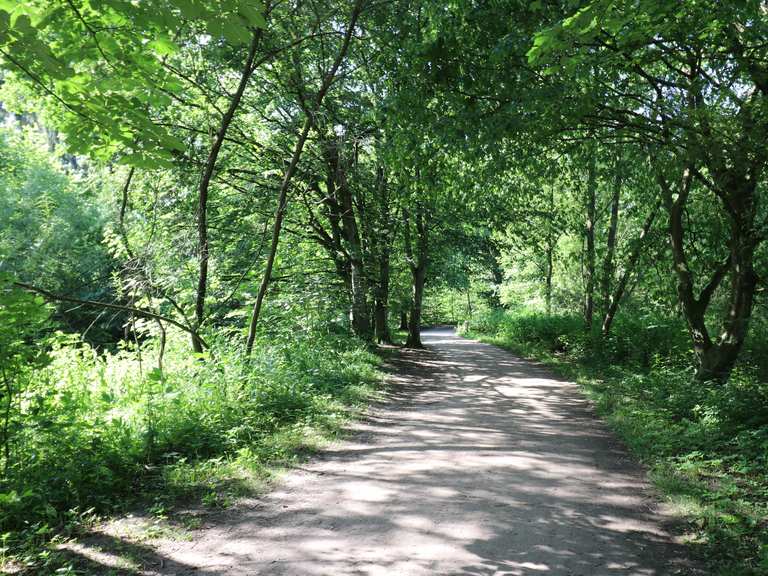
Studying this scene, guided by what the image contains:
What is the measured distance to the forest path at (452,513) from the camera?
3.95 m

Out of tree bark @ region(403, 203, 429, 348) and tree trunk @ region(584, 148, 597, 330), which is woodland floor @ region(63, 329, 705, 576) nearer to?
tree trunk @ region(584, 148, 597, 330)

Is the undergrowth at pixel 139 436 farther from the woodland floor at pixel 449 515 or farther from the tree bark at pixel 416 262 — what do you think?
the tree bark at pixel 416 262

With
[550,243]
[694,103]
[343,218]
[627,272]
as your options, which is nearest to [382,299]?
[343,218]

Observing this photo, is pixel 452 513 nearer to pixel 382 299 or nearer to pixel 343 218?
pixel 343 218

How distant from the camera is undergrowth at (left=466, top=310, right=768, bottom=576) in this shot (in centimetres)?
443

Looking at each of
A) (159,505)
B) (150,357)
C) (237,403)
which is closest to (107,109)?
(159,505)

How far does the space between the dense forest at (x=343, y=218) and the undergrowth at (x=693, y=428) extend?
1.7 inches

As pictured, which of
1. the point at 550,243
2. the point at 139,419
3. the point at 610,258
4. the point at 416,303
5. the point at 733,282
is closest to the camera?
the point at 139,419

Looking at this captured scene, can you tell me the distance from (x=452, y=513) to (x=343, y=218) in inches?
520

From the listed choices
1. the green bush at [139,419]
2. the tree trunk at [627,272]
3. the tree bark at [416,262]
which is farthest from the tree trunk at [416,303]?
the green bush at [139,419]

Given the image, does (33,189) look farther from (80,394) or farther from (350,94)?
(80,394)

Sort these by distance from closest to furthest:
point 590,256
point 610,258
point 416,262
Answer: point 610,258, point 590,256, point 416,262

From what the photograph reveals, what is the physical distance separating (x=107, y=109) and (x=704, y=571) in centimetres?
594

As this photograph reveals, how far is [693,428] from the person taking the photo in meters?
7.22
